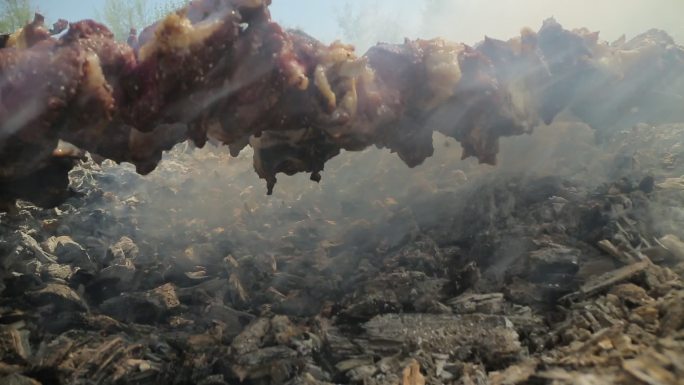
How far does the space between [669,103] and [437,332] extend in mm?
Answer: 4183

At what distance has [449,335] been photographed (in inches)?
109

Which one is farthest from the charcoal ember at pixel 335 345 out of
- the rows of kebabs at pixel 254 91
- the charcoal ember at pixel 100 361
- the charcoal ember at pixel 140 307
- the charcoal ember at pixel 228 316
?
the charcoal ember at pixel 140 307

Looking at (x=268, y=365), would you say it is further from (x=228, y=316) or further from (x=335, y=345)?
(x=228, y=316)

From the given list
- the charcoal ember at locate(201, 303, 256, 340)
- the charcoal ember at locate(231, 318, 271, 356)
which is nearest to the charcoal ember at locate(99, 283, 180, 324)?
the charcoal ember at locate(201, 303, 256, 340)

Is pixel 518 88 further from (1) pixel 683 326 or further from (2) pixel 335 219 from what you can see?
(2) pixel 335 219

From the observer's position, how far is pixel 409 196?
561 centimetres

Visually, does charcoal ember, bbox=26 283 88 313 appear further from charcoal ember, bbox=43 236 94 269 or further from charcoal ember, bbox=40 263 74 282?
charcoal ember, bbox=43 236 94 269

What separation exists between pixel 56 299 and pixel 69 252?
93 centimetres

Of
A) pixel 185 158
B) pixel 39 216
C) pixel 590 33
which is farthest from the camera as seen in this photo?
pixel 185 158

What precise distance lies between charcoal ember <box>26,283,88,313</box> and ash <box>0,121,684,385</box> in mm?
13

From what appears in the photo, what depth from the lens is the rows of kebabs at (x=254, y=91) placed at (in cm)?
236

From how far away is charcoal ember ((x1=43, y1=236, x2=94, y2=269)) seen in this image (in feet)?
12.6

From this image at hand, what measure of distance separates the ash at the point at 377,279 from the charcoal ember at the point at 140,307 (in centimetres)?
1

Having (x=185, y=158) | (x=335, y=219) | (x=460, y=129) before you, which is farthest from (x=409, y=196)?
(x=185, y=158)
